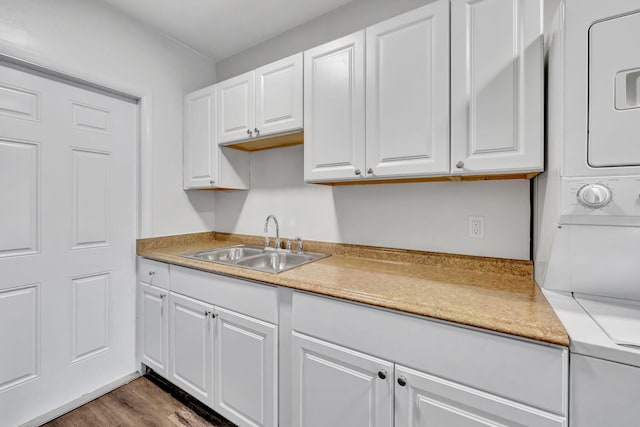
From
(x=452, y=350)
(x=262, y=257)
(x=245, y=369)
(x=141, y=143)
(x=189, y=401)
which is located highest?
(x=141, y=143)

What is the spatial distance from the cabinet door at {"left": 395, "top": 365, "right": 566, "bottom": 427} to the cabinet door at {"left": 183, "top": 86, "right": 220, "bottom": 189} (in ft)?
6.00

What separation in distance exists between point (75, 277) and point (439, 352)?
213 cm

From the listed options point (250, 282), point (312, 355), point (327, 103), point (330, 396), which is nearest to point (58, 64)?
point (327, 103)

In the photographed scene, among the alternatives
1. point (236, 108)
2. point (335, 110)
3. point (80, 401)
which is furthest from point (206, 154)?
point (80, 401)

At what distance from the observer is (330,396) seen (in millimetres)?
1155

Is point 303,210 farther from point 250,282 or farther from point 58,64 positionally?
point 58,64

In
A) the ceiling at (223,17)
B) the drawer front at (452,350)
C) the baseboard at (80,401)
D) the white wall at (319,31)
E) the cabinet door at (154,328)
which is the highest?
the ceiling at (223,17)

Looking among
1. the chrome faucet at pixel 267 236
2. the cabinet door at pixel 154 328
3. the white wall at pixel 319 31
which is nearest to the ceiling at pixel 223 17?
the white wall at pixel 319 31

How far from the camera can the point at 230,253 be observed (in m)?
2.15

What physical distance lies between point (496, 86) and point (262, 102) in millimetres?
1312

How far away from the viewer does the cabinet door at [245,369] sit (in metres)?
1.33

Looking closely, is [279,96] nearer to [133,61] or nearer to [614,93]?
[133,61]

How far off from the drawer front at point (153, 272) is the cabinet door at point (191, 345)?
138 mm

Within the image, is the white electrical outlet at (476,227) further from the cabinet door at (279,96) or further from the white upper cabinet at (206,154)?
the white upper cabinet at (206,154)
